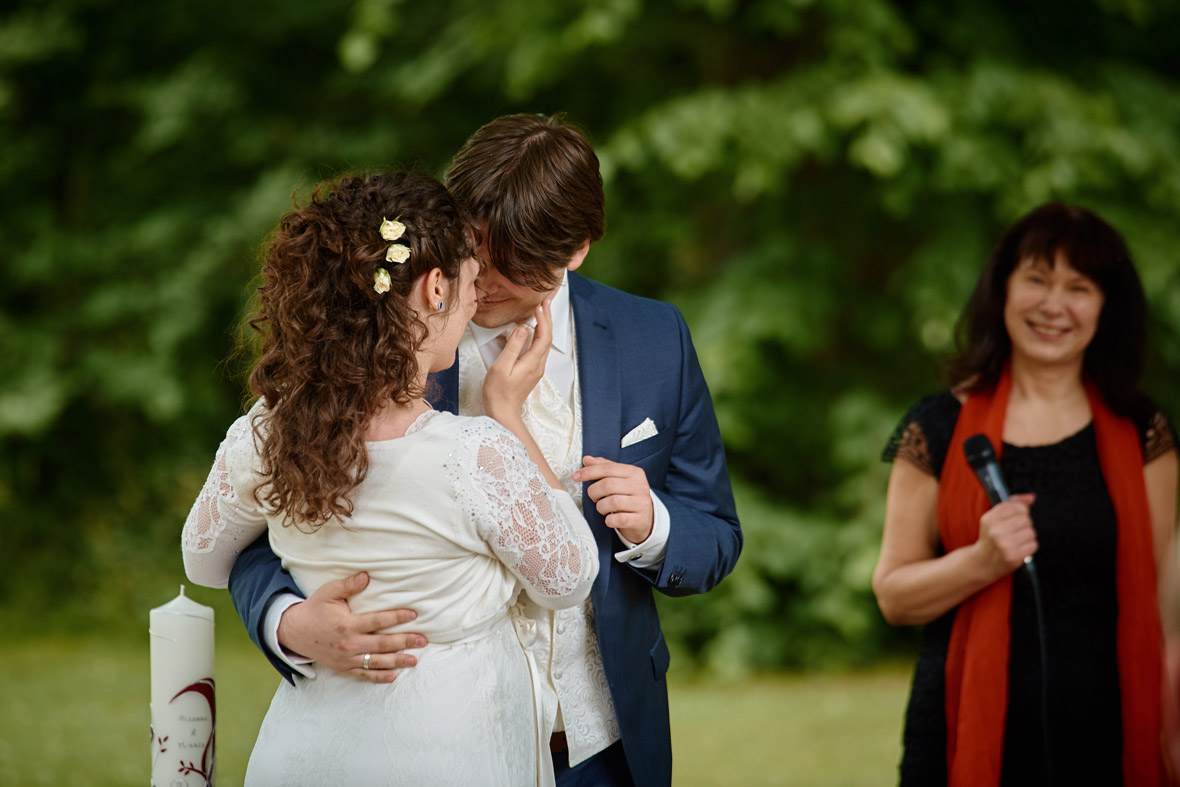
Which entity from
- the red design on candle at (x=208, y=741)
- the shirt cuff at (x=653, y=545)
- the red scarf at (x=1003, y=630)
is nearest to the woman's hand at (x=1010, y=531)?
the red scarf at (x=1003, y=630)

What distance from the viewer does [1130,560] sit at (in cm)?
233

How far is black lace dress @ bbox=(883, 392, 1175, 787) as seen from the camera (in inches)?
90.8

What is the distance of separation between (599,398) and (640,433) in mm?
98

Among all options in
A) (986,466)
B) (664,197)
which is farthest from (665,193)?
(986,466)

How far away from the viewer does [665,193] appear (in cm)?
689

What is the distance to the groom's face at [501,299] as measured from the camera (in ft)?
6.29

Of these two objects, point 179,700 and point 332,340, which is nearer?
point 332,340

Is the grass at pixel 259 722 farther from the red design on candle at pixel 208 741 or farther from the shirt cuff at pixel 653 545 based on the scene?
the red design on candle at pixel 208 741

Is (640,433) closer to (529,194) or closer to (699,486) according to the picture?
(699,486)

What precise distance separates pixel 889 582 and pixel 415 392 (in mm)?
1320

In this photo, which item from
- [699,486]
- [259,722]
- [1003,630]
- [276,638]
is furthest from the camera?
[259,722]

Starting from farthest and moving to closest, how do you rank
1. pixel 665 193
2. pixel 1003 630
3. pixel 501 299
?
pixel 665 193 → pixel 1003 630 → pixel 501 299

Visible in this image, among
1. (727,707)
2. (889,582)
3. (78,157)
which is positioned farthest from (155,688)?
(78,157)

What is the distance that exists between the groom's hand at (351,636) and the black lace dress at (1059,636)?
1357 millimetres
